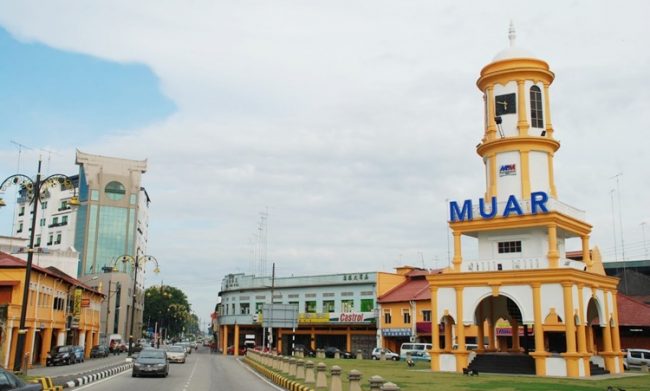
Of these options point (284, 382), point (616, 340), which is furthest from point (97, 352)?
point (616, 340)

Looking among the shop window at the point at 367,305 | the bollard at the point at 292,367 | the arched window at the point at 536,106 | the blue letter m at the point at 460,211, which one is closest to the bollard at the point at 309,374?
the bollard at the point at 292,367

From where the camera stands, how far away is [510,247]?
36.5m

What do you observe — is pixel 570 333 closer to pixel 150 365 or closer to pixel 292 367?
pixel 292 367

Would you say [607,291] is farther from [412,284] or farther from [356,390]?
[412,284]

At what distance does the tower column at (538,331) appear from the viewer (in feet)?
108

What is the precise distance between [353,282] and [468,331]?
1746 centimetres

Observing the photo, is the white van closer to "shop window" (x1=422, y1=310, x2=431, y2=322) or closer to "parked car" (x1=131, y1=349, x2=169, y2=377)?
"shop window" (x1=422, y1=310, x2=431, y2=322)

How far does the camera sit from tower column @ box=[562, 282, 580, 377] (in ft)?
106

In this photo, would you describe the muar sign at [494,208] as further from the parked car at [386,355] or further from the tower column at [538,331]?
the parked car at [386,355]

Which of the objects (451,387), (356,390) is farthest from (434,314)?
(356,390)

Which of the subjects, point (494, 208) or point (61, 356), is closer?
point (494, 208)

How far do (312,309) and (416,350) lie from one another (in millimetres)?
21582

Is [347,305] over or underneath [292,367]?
over

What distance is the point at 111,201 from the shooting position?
391ft
